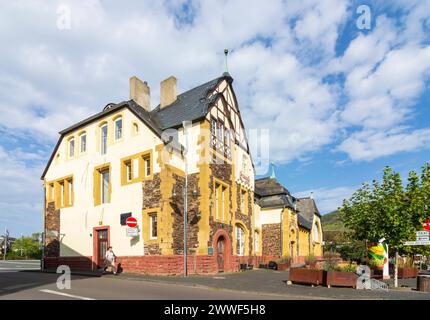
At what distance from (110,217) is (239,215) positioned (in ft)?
29.1

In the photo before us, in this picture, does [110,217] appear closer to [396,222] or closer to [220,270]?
[220,270]

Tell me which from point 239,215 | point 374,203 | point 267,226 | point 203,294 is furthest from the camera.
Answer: point 267,226

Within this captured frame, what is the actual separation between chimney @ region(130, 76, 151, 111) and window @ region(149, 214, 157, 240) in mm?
9902

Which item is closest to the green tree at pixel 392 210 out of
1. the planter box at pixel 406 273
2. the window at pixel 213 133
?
the planter box at pixel 406 273

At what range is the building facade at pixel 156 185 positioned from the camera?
73.6ft

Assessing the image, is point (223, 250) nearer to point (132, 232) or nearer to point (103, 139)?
point (132, 232)

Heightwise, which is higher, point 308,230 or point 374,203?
point 374,203

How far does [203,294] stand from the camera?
45.4 ft

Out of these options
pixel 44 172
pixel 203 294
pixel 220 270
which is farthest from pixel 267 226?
pixel 203 294

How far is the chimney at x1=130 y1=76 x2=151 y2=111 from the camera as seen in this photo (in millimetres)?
29141

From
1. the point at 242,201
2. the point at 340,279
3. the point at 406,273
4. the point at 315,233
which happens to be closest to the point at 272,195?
the point at 242,201

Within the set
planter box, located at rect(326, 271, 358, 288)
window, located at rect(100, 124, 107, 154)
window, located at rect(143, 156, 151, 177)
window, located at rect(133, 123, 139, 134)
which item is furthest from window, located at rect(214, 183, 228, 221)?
planter box, located at rect(326, 271, 358, 288)

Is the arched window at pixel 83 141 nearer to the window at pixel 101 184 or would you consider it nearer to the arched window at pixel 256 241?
the window at pixel 101 184

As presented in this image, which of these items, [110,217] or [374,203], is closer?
[374,203]
